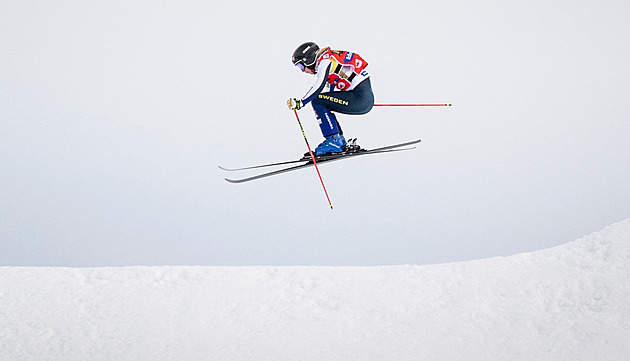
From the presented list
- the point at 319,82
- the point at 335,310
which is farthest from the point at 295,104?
the point at 335,310

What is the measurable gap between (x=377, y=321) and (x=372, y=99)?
3437 millimetres

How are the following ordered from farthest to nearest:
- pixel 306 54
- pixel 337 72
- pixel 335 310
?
pixel 335 310
pixel 337 72
pixel 306 54

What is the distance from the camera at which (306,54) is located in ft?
23.9

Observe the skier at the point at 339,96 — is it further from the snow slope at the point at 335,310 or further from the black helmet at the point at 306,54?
the snow slope at the point at 335,310

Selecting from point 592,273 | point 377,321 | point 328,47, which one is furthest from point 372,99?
point 592,273

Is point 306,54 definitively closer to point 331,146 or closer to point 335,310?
point 331,146

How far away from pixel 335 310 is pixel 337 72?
385 centimetres

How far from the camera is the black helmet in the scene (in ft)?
23.9

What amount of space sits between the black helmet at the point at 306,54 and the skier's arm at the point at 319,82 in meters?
0.11

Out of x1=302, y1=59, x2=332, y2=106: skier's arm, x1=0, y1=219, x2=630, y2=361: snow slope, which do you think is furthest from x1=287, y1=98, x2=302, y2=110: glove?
x1=0, y1=219, x2=630, y2=361: snow slope

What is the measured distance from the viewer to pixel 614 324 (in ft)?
29.8

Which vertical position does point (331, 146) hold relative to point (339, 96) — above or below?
below

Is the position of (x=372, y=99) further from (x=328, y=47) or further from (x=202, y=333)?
(x=202, y=333)

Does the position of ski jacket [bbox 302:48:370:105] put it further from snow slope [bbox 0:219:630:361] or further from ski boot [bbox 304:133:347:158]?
snow slope [bbox 0:219:630:361]
